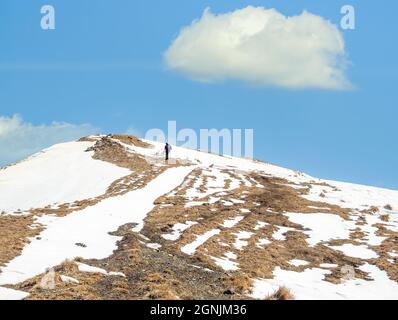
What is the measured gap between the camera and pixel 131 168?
57656mm

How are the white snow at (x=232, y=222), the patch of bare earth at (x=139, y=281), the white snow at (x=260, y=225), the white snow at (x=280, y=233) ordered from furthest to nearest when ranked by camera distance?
the white snow at (x=260, y=225), the white snow at (x=232, y=222), the white snow at (x=280, y=233), the patch of bare earth at (x=139, y=281)

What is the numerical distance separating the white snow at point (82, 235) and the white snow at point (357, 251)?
1219 cm

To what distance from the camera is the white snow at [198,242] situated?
24.9 m

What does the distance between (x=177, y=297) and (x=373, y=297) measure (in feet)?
30.7

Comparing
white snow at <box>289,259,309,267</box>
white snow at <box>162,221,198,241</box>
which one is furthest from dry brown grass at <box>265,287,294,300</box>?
white snow at <box>162,221,198,241</box>

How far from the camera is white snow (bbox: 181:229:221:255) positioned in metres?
24.9

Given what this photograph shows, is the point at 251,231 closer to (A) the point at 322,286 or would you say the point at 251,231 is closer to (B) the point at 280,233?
(B) the point at 280,233

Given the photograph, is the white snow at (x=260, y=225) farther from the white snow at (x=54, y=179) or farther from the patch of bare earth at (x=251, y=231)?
the white snow at (x=54, y=179)

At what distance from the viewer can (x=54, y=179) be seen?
182 feet

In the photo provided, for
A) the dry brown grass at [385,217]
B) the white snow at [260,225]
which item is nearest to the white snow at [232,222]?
the white snow at [260,225]

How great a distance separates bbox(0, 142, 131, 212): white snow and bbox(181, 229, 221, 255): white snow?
53.7 ft

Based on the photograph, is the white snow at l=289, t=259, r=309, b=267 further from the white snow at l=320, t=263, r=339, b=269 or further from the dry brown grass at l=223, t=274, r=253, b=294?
the dry brown grass at l=223, t=274, r=253, b=294

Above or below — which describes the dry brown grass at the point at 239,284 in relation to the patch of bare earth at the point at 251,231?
above
